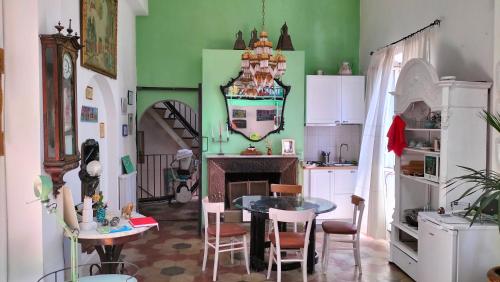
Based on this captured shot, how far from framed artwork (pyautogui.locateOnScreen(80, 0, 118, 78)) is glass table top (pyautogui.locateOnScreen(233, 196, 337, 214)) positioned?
91.4 inches

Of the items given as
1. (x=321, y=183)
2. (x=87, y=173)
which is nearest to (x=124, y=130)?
(x=87, y=173)

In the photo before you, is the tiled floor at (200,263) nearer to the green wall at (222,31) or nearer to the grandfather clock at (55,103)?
the grandfather clock at (55,103)

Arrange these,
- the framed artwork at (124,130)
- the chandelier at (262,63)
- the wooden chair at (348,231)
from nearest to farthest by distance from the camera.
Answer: the chandelier at (262,63), the wooden chair at (348,231), the framed artwork at (124,130)

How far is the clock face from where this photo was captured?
3019 millimetres

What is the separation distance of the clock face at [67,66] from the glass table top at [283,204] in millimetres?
2273

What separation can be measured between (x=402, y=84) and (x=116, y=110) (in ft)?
12.5

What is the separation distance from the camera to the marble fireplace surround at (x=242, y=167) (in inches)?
252

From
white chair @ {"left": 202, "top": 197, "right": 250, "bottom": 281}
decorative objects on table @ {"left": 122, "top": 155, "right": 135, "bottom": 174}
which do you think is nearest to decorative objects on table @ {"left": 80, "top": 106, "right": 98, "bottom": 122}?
decorative objects on table @ {"left": 122, "top": 155, "right": 135, "bottom": 174}

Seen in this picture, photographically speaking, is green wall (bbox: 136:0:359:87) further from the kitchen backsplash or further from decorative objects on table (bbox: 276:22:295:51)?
the kitchen backsplash

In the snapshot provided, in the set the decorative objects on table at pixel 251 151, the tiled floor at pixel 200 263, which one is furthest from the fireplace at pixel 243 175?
the tiled floor at pixel 200 263

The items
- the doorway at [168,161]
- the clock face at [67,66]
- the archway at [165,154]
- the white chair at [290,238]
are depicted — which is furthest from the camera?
the archway at [165,154]

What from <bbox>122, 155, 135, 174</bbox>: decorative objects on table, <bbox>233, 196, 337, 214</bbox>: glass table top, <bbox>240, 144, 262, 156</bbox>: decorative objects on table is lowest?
<bbox>233, 196, 337, 214</bbox>: glass table top

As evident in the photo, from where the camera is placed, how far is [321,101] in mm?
6754

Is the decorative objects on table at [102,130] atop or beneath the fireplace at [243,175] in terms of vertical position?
atop
